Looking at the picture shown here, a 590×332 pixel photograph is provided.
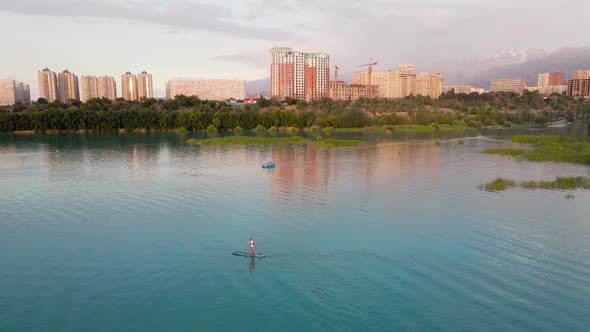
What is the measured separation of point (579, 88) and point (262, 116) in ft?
479

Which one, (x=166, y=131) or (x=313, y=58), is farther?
(x=313, y=58)

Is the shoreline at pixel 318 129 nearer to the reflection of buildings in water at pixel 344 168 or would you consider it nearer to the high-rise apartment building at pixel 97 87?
the reflection of buildings in water at pixel 344 168

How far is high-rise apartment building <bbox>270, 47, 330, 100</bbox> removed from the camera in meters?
196

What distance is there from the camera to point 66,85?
172625mm

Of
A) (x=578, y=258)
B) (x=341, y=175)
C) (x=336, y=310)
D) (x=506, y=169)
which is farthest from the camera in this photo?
(x=506, y=169)

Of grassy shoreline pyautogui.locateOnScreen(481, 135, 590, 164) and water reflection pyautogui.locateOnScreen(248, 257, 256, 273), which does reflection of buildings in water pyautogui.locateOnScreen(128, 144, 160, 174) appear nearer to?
water reflection pyautogui.locateOnScreen(248, 257, 256, 273)

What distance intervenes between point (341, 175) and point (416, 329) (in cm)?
2636

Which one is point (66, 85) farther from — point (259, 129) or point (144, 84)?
point (259, 129)

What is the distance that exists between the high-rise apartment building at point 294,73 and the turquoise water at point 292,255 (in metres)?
162

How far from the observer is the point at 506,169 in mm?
42031

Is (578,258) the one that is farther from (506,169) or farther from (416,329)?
(506,169)

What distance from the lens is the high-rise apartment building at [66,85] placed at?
170250 millimetres

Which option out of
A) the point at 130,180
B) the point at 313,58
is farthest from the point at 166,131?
the point at 313,58

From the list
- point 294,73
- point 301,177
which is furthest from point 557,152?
point 294,73
